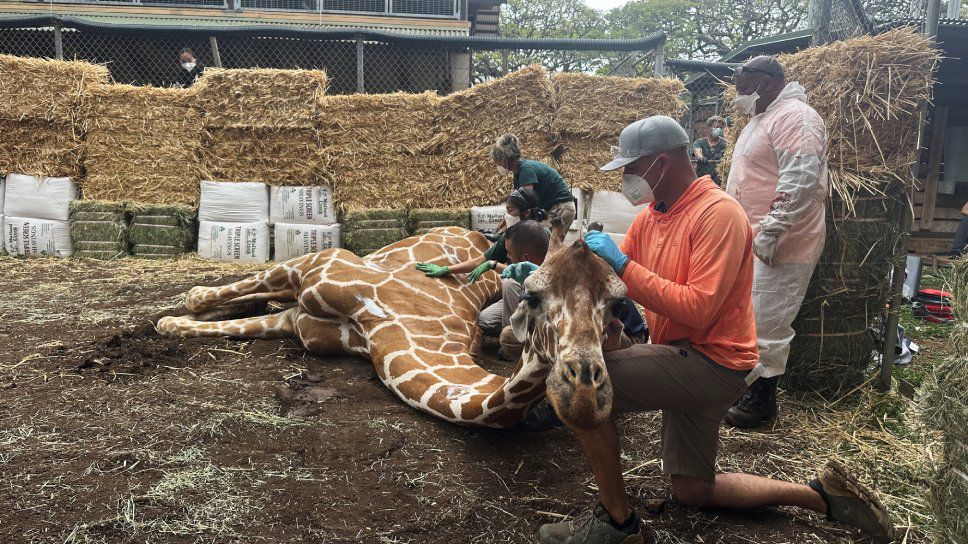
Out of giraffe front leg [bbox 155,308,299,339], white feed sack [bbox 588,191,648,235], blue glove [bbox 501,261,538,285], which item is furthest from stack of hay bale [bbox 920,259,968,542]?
white feed sack [bbox 588,191,648,235]

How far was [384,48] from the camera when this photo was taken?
13.2 metres

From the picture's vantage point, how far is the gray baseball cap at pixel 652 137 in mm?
2910

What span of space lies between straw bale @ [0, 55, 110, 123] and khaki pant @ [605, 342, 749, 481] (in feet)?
32.4

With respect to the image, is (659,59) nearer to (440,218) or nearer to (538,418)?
(440,218)

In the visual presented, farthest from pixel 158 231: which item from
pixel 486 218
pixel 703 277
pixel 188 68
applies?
pixel 703 277

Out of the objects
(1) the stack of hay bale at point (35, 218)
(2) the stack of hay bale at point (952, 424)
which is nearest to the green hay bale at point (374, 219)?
(1) the stack of hay bale at point (35, 218)

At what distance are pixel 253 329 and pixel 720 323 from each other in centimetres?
386

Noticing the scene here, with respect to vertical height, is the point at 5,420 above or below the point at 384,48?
below

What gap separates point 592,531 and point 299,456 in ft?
5.41

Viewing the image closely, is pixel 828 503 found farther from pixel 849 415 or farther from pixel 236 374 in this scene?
pixel 236 374

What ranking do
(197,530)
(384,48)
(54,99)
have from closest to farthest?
(197,530) → (54,99) → (384,48)

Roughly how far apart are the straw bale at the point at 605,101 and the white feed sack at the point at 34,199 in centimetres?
764

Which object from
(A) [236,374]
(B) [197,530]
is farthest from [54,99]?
(B) [197,530]

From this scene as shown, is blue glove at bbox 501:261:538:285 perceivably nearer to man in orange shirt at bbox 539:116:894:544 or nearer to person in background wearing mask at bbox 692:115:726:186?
man in orange shirt at bbox 539:116:894:544
